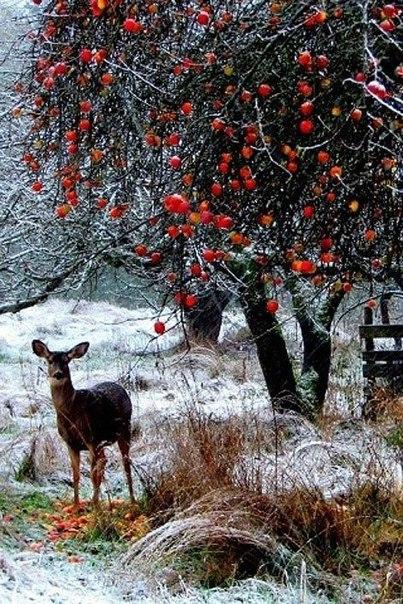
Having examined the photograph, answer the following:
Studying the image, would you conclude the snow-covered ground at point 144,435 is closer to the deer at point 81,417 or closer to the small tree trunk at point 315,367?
the deer at point 81,417

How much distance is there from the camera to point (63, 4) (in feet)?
11.0

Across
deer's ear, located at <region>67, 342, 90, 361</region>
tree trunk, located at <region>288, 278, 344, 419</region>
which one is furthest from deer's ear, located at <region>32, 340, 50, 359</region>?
tree trunk, located at <region>288, 278, 344, 419</region>

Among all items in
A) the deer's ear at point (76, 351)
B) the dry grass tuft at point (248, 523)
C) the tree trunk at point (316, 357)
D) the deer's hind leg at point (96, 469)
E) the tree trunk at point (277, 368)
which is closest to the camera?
the dry grass tuft at point (248, 523)

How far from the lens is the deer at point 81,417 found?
16.8ft

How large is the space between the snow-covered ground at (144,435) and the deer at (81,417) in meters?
0.24

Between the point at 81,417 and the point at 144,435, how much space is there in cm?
228

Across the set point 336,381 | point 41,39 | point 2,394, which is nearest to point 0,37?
point 2,394

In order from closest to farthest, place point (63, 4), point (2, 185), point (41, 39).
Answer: point (63, 4) < point (41, 39) < point (2, 185)

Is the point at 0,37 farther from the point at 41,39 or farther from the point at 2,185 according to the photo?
the point at 41,39

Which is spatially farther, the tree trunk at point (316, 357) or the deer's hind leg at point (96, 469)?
the tree trunk at point (316, 357)

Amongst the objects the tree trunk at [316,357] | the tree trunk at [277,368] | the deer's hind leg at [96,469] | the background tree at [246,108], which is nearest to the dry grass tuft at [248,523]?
the deer's hind leg at [96,469]

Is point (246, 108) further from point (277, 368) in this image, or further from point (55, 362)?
point (277, 368)

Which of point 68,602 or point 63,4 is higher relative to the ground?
point 63,4

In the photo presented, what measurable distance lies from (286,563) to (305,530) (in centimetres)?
25
